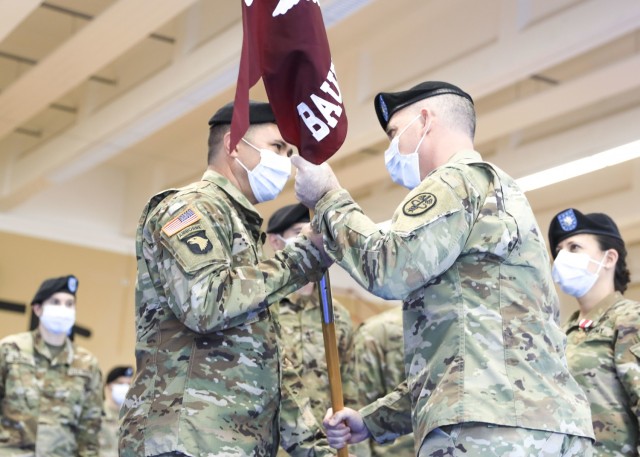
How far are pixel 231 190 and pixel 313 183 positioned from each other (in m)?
0.33

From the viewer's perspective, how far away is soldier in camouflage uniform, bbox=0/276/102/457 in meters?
5.10

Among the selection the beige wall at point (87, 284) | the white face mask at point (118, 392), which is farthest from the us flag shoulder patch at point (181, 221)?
the beige wall at point (87, 284)

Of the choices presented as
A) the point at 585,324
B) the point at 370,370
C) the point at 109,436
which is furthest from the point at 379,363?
the point at 109,436

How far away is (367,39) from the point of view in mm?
7961

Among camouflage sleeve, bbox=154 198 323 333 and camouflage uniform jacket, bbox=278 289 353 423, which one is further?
camouflage uniform jacket, bbox=278 289 353 423

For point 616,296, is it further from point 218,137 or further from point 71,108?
point 71,108

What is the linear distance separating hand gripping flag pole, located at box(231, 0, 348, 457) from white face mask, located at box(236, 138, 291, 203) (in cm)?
10

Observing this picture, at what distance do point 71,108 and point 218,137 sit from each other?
6.98m

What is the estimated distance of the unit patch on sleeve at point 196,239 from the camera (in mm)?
2297

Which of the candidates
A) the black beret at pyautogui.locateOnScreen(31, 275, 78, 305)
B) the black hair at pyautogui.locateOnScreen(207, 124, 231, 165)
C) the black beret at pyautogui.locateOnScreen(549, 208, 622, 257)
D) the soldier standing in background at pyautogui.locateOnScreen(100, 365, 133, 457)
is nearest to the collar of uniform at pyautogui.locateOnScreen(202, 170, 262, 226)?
the black hair at pyautogui.locateOnScreen(207, 124, 231, 165)

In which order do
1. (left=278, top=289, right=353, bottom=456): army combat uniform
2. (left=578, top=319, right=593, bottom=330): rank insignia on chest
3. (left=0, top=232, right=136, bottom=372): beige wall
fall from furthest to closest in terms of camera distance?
(left=0, top=232, right=136, bottom=372): beige wall, (left=278, top=289, right=353, bottom=456): army combat uniform, (left=578, top=319, right=593, bottom=330): rank insignia on chest

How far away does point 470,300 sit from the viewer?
2102 millimetres

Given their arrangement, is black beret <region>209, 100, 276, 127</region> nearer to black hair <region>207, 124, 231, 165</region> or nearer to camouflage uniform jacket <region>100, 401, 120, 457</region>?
black hair <region>207, 124, 231, 165</region>

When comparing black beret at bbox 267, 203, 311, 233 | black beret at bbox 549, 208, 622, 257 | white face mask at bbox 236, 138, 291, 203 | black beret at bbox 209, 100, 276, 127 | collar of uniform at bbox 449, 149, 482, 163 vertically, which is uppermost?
black beret at bbox 267, 203, 311, 233
